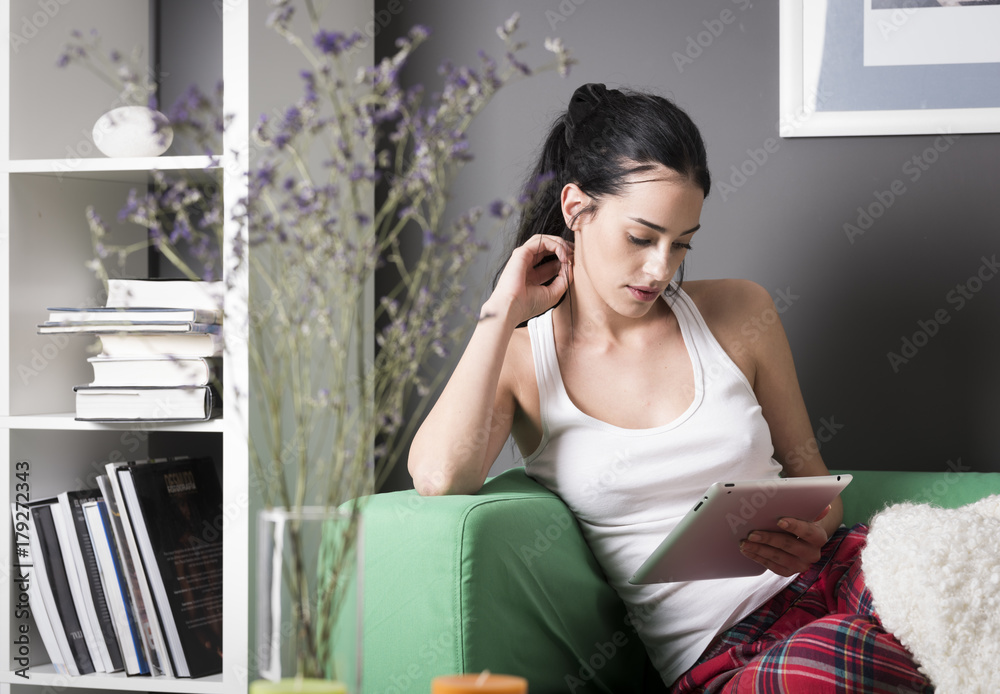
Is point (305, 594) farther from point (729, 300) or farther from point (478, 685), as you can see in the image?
point (729, 300)

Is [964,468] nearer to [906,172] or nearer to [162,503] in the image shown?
[906,172]

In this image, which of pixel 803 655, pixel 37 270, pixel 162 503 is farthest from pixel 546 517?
pixel 37 270

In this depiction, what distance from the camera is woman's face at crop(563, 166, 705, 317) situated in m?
1.45

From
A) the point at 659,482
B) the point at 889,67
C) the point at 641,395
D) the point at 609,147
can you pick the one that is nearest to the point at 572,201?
the point at 609,147

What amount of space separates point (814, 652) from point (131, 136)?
146 cm

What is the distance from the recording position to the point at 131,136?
1.66m

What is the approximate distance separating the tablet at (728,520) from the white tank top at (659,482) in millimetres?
102

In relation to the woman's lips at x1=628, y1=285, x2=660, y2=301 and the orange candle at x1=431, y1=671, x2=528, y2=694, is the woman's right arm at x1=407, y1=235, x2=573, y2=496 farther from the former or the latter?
the orange candle at x1=431, y1=671, x2=528, y2=694

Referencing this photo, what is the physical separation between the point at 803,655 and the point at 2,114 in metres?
1.64

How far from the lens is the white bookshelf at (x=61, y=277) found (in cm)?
159

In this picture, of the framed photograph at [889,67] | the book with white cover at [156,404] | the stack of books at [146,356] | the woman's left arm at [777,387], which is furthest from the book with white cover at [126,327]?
the framed photograph at [889,67]

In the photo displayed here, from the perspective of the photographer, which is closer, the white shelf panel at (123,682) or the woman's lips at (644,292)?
the woman's lips at (644,292)

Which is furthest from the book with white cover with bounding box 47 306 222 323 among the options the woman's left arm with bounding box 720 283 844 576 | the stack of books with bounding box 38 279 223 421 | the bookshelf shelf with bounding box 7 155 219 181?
the woman's left arm with bounding box 720 283 844 576

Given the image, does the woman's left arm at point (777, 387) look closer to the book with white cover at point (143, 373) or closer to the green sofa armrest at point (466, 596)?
the green sofa armrest at point (466, 596)
